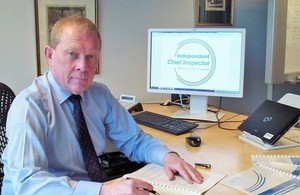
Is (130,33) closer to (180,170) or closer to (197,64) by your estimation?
(197,64)

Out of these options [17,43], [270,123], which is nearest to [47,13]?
[17,43]

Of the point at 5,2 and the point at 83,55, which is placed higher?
the point at 5,2

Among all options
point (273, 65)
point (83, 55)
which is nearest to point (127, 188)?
point (83, 55)

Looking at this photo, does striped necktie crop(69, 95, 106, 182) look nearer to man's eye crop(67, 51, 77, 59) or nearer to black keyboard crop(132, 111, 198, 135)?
man's eye crop(67, 51, 77, 59)

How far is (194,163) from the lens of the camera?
1.44 m

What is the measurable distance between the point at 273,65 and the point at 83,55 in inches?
69.3

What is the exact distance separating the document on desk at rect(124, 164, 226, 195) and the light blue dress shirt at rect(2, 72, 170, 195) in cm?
9

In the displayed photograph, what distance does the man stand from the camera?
3.59ft

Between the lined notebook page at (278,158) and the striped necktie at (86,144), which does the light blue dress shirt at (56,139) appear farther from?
the lined notebook page at (278,158)

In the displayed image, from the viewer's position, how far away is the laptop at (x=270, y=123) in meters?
1.60

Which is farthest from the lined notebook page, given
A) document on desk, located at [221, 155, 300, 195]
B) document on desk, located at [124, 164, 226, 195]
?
document on desk, located at [124, 164, 226, 195]

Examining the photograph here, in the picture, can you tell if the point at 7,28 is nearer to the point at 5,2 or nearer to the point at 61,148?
the point at 5,2

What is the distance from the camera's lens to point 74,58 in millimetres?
1296

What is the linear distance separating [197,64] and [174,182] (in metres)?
0.99
